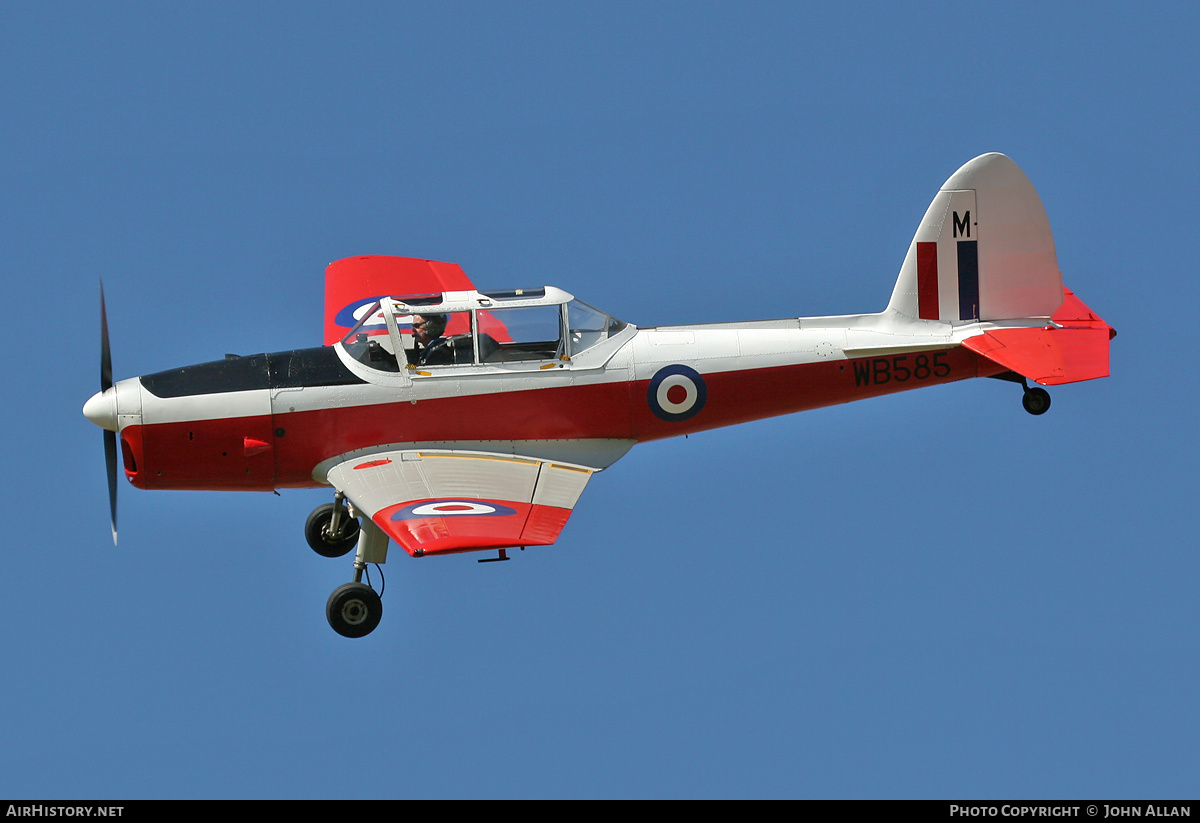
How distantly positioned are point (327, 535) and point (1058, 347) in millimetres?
6658

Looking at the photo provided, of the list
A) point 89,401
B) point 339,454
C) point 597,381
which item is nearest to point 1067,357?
point 597,381

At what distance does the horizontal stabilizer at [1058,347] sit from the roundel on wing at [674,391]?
2.39 m

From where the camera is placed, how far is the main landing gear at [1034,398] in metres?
15.2

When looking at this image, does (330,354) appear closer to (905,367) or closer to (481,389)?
(481,389)

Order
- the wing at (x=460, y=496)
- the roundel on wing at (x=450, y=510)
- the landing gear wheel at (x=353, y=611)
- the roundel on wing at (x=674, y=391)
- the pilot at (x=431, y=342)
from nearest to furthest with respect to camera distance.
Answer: the wing at (x=460, y=496) < the roundel on wing at (x=450, y=510) < the landing gear wheel at (x=353, y=611) < the pilot at (x=431, y=342) < the roundel on wing at (x=674, y=391)

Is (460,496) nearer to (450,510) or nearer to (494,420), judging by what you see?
(450,510)

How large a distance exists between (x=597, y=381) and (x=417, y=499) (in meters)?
2.03

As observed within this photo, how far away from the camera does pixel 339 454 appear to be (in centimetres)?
1443

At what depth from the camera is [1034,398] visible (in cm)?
1521

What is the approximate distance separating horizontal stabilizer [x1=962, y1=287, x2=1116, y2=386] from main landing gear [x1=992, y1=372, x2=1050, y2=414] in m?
0.45

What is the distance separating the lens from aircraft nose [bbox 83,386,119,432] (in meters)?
14.3

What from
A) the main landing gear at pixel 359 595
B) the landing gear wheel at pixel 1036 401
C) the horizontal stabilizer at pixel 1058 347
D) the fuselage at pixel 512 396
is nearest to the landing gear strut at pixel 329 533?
the main landing gear at pixel 359 595

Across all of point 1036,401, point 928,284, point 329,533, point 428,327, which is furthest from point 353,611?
point 1036,401

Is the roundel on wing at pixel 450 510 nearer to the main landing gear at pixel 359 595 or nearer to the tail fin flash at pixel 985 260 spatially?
the main landing gear at pixel 359 595
